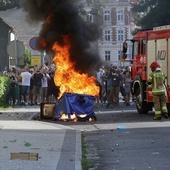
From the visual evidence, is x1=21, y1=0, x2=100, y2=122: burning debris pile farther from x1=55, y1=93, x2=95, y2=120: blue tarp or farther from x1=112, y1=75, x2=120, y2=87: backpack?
x1=112, y1=75, x2=120, y2=87: backpack

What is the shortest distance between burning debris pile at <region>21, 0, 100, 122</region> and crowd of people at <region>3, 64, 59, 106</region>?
9.00 metres

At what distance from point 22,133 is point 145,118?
7.42 m

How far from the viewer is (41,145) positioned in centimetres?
1399

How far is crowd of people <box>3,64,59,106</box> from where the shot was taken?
33.3 m

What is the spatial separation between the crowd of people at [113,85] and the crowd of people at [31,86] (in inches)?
90.6

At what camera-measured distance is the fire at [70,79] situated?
22812 mm

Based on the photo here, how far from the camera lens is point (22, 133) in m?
16.7

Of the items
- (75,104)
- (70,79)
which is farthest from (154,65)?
(75,104)

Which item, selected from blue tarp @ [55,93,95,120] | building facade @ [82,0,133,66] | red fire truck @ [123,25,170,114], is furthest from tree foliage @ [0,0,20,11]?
building facade @ [82,0,133,66]

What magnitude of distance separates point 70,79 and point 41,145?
29.5 ft

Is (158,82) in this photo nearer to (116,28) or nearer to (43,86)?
(43,86)

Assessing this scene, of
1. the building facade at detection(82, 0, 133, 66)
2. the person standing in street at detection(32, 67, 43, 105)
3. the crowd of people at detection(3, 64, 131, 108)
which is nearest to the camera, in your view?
the crowd of people at detection(3, 64, 131, 108)

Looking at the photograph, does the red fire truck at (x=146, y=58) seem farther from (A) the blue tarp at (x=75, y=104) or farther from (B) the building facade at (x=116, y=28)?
(B) the building facade at (x=116, y=28)

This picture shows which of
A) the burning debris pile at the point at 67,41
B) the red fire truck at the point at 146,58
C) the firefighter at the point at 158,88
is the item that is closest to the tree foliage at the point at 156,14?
the red fire truck at the point at 146,58
